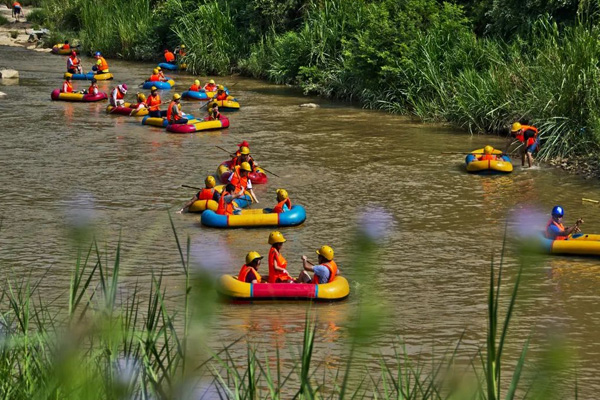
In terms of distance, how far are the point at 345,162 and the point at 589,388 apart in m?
10.4

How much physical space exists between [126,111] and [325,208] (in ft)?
33.3

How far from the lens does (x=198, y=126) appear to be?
21312 mm

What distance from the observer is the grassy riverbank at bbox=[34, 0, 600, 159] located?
58.6ft

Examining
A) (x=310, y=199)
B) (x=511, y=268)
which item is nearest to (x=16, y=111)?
(x=310, y=199)

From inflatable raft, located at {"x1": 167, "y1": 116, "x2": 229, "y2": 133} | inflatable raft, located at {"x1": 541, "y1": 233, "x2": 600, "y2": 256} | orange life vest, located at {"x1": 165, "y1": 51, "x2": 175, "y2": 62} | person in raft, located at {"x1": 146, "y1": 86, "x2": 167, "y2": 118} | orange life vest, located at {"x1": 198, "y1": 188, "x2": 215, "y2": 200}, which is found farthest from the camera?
orange life vest, located at {"x1": 165, "y1": 51, "x2": 175, "y2": 62}

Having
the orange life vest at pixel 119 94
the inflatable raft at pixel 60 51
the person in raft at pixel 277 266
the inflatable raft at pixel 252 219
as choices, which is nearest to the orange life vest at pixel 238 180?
the inflatable raft at pixel 252 219

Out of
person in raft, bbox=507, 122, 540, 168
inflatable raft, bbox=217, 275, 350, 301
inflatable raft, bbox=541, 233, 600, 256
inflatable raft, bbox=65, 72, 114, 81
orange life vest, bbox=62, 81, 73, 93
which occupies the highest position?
person in raft, bbox=507, 122, 540, 168

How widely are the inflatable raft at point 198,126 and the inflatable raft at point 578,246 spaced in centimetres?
1078

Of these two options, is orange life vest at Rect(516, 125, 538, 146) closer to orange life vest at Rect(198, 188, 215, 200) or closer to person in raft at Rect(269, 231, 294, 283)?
orange life vest at Rect(198, 188, 215, 200)

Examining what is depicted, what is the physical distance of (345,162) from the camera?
59.6ft

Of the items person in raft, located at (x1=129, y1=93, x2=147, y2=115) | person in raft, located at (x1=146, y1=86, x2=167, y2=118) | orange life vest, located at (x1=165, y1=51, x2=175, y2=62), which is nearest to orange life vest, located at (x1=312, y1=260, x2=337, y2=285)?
person in raft, located at (x1=146, y1=86, x2=167, y2=118)

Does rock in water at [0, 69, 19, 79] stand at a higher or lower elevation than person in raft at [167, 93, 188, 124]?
lower

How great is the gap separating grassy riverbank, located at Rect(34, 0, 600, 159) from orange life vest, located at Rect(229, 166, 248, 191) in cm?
572

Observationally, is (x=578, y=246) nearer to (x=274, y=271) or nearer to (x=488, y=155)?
(x=274, y=271)
